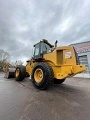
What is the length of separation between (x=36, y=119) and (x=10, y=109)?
36.5 inches

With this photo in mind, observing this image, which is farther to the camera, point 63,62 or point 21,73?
point 21,73

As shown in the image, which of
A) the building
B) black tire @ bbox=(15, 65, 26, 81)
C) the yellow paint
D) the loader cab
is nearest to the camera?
the yellow paint

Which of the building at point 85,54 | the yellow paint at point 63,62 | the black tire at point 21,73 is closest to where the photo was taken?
the yellow paint at point 63,62

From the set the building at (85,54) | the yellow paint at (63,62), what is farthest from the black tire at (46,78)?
the building at (85,54)

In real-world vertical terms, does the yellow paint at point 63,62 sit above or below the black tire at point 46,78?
above

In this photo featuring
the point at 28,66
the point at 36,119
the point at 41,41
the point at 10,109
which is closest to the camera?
the point at 36,119

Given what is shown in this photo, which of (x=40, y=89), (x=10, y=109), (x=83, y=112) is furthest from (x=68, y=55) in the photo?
(x=10, y=109)

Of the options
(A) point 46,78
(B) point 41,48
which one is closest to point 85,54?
(B) point 41,48

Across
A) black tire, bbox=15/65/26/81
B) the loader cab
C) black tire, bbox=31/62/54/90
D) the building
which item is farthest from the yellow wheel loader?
the building

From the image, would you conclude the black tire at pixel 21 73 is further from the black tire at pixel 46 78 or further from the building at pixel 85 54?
the building at pixel 85 54

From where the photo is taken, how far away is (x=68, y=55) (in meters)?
5.84

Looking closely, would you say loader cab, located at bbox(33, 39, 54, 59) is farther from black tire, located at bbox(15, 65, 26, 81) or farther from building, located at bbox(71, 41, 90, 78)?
building, located at bbox(71, 41, 90, 78)

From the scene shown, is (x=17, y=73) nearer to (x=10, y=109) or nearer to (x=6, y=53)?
(x=10, y=109)

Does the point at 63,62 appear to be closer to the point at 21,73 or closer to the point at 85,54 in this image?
the point at 21,73
